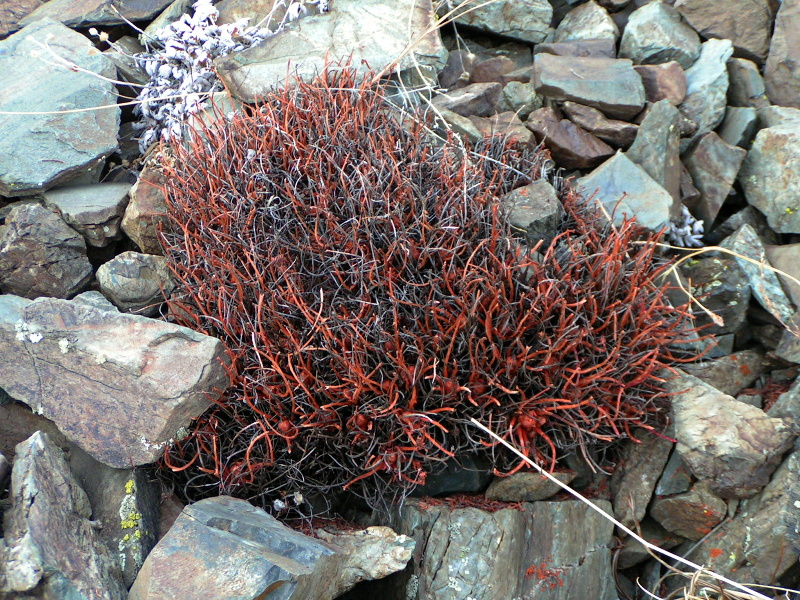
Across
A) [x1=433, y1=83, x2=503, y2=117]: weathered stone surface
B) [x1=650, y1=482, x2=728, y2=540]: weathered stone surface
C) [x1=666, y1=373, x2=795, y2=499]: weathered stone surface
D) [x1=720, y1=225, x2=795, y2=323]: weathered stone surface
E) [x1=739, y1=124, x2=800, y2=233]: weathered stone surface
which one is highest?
[x1=433, y1=83, x2=503, y2=117]: weathered stone surface

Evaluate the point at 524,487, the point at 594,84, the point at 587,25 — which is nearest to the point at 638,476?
the point at 524,487

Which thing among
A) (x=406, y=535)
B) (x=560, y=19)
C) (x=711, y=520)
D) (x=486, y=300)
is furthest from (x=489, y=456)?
(x=560, y=19)

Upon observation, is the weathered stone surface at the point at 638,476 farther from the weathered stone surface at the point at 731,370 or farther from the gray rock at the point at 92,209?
the gray rock at the point at 92,209

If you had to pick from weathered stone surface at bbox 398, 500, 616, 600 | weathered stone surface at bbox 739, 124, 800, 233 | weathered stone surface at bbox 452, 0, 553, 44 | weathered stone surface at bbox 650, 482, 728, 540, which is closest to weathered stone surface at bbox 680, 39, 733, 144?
weathered stone surface at bbox 739, 124, 800, 233

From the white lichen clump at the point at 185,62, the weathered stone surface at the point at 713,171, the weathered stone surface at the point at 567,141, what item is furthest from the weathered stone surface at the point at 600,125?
the white lichen clump at the point at 185,62

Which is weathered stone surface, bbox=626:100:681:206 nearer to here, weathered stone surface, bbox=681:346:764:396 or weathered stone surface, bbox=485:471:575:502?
weathered stone surface, bbox=681:346:764:396

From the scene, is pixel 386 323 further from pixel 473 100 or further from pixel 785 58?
pixel 785 58

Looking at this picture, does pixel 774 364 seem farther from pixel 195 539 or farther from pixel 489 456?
pixel 195 539
